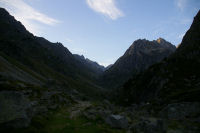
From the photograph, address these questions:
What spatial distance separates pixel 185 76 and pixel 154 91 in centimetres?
1398

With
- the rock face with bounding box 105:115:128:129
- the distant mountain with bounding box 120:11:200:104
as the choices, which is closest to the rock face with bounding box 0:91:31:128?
the rock face with bounding box 105:115:128:129

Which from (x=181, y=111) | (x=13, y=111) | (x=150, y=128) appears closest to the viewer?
(x=13, y=111)

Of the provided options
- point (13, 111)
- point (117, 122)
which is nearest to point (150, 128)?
point (117, 122)

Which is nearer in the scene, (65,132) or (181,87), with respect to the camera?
(65,132)

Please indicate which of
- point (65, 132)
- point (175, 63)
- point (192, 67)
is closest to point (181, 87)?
point (192, 67)

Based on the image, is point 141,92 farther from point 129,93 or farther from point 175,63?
point 175,63

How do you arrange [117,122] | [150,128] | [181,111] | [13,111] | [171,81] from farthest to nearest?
[171,81], [181,111], [117,122], [150,128], [13,111]

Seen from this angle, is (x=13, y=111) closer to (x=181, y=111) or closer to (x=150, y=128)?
(x=150, y=128)

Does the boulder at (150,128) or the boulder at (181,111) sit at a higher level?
the boulder at (181,111)

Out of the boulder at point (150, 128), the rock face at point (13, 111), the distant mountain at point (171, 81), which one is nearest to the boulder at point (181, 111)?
the boulder at point (150, 128)

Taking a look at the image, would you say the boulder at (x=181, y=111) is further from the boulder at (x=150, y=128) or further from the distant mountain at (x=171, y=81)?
the distant mountain at (x=171, y=81)

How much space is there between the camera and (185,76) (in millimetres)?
59812

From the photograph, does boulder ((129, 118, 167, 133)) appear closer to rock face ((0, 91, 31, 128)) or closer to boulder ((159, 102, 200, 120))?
rock face ((0, 91, 31, 128))

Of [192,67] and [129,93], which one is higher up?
[192,67]
